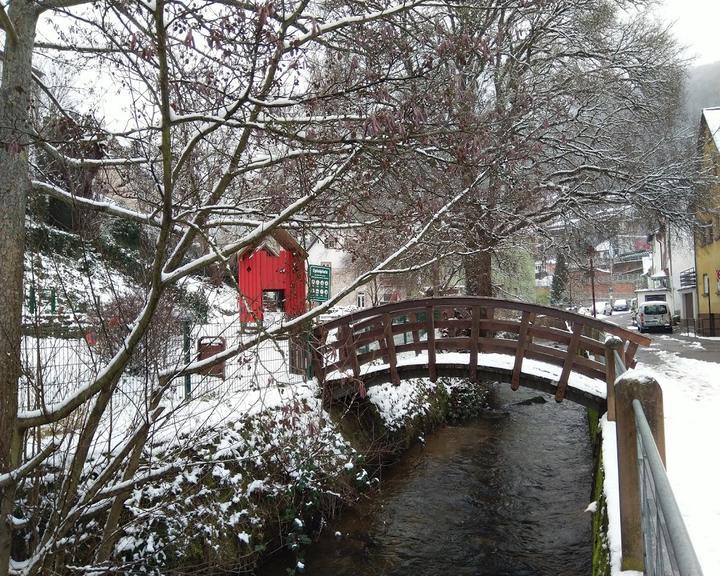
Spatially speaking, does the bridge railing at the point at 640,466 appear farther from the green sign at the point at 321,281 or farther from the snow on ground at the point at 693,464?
the green sign at the point at 321,281

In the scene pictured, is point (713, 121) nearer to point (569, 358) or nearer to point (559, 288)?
point (559, 288)

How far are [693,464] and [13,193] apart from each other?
6.05 m

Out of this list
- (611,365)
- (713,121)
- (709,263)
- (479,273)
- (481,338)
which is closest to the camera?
(611,365)

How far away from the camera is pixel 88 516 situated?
13.5ft

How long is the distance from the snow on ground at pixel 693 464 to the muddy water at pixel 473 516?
180cm

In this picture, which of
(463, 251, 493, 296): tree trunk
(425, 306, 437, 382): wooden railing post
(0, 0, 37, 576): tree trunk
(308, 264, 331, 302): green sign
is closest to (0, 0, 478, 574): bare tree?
(0, 0, 37, 576): tree trunk

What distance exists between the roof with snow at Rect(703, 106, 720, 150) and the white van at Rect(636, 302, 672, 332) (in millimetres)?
9277

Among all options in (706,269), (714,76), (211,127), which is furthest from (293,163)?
(714,76)

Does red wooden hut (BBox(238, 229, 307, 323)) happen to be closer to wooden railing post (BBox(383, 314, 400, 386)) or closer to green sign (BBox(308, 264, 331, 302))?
green sign (BBox(308, 264, 331, 302))

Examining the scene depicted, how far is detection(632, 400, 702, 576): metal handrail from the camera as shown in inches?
50.3

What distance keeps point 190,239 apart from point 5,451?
74.7 inches

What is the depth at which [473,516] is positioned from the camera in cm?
838

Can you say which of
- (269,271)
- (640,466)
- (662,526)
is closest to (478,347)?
(269,271)

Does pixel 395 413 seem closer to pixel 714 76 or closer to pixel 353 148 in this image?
pixel 353 148
